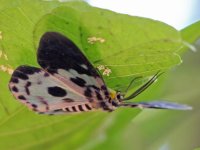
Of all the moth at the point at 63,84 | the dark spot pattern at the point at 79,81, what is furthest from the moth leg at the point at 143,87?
the dark spot pattern at the point at 79,81

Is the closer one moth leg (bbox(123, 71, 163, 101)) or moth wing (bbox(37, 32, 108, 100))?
moth wing (bbox(37, 32, 108, 100))

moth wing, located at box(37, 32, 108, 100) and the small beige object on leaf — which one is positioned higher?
moth wing, located at box(37, 32, 108, 100)

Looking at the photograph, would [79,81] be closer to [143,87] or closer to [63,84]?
[63,84]

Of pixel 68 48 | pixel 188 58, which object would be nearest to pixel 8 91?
pixel 68 48

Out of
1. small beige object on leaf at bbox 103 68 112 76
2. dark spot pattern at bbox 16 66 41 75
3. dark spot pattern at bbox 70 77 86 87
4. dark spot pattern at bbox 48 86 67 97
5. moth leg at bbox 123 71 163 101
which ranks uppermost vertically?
dark spot pattern at bbox 16 66 41 75

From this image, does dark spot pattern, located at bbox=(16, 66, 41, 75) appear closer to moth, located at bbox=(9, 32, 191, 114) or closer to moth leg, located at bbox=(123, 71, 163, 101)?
moth, located at bbox=(9, 32, 191, 114)

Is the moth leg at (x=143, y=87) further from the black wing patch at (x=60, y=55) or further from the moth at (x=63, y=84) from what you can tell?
the black wing patch at (x=60, y=55)

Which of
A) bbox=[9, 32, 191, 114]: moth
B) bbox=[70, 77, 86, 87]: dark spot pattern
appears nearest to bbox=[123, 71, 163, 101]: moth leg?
bbox=[9, 32, 191, 114]: moth

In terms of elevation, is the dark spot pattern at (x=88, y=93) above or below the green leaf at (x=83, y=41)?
below
